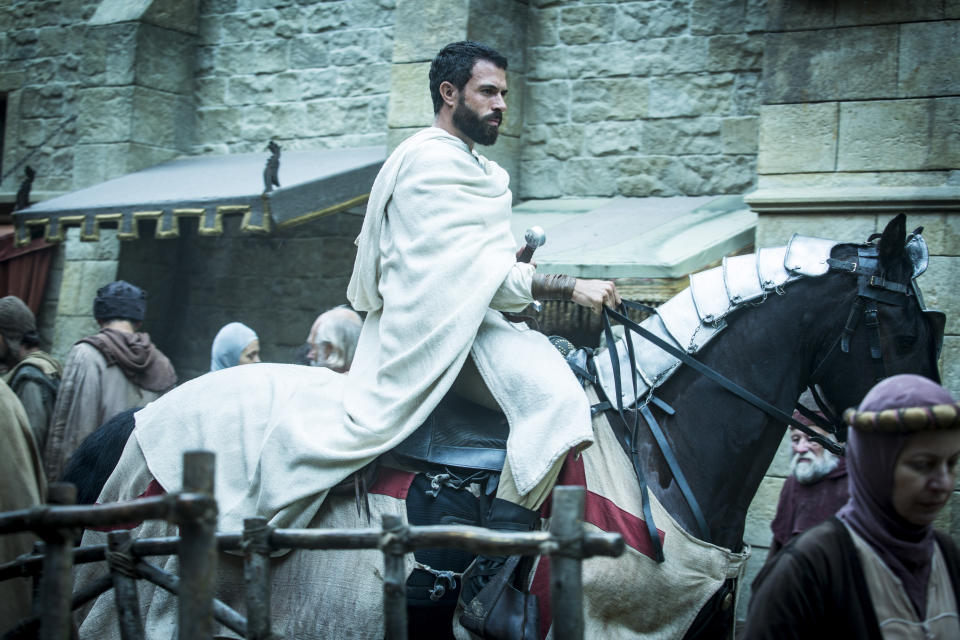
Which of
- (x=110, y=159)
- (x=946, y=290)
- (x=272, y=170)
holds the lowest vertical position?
(x=946, y=290)

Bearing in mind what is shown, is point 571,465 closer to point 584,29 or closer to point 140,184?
point 584,29

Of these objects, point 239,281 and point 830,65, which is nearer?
point 830,65

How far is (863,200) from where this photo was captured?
218 inches

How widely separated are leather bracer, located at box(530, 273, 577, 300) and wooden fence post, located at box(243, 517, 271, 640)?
1.09 m

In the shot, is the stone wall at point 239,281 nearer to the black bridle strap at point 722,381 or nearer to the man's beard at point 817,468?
the man's beard at point 817,468

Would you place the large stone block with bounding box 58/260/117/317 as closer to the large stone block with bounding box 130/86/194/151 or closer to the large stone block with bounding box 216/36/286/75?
the large stone block with bounding box 130/86/194/151

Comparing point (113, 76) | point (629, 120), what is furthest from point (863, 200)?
point (113, 76)

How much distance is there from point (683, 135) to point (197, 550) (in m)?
5.46

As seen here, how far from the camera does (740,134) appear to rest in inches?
274

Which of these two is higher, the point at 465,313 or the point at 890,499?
the point at 465,313

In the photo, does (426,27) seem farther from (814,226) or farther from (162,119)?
(814,226)

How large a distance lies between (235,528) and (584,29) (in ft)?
17.3

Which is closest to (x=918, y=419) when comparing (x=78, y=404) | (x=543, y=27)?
(x=78, y=404)

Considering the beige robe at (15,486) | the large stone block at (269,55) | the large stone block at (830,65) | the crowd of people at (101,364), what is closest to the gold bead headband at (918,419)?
the beige robe at (15,486)
